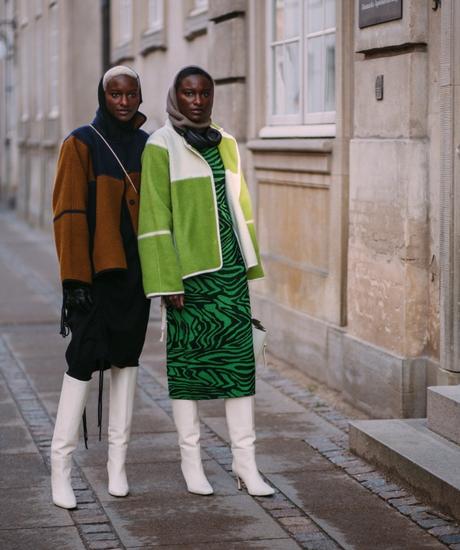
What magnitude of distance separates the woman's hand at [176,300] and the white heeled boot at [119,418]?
0.36 metres

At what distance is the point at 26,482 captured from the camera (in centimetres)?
641

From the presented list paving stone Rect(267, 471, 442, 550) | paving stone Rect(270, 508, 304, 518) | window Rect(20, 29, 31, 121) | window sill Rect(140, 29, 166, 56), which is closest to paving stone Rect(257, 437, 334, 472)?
paving stone Rect(267, 471, 442, 550)

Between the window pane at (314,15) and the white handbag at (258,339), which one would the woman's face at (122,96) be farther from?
the window pane at (314,15)

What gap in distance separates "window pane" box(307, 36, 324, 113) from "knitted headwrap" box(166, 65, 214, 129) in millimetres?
3639

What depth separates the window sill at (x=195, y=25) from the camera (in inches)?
505

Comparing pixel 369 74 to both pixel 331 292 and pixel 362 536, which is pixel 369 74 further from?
pixel 362 536

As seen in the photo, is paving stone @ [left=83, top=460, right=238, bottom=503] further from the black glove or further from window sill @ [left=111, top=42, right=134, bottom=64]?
window sill @ [left=111, top=42, right=134, bottom=64]

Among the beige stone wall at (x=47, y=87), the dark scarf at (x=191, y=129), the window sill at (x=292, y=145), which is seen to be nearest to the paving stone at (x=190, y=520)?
the dark scarf at (x=191, y=129)

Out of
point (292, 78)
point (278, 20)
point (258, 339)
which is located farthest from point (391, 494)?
point (278, 20)

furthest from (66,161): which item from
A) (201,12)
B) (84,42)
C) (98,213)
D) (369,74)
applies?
(84,42)

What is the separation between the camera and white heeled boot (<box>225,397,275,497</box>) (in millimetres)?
6105

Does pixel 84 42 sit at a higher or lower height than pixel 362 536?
higher

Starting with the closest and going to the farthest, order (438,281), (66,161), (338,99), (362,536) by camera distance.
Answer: (362,536), (66,161), (438,281), (338,99)

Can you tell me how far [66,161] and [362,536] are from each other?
2.04 meters
